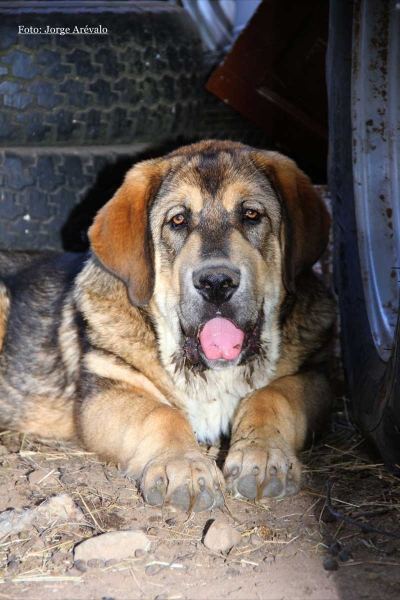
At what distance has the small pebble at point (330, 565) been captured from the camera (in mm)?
2816

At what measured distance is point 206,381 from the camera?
13.6ft

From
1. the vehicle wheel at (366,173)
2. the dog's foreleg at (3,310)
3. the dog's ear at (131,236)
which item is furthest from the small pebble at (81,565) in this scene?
the dog's foreleg at (3,310)

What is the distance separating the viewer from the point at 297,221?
160 inches

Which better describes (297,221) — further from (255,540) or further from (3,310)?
(3,310)

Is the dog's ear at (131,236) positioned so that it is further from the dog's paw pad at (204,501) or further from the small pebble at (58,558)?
the small pebble at (58,558)

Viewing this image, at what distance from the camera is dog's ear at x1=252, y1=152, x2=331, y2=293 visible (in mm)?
4066

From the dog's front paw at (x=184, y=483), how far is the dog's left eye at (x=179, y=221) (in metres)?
1.19

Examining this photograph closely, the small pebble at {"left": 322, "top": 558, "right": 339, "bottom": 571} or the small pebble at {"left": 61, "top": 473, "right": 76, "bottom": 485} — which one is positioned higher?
the small pebble at {"left": 322, "top": 558, "right": 339, "bottom": 571}

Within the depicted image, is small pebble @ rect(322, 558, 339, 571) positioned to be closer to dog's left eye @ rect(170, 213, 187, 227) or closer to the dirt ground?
the dirt ground

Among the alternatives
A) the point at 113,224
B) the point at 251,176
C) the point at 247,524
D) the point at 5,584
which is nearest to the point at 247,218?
the point at 251,176

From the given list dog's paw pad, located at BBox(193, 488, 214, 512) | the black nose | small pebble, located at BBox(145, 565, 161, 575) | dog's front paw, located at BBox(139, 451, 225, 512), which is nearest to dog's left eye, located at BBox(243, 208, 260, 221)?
the black nose

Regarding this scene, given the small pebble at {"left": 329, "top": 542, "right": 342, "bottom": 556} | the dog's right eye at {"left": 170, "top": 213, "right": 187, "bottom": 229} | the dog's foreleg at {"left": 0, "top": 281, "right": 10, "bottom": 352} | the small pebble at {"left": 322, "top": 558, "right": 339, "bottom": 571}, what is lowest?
the small pebble at {"left": 329, "top": 542, "right": 342, "bottom": 556}

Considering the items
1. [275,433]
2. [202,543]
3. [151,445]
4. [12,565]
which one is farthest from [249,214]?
[12,565]

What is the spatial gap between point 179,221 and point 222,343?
67cm
